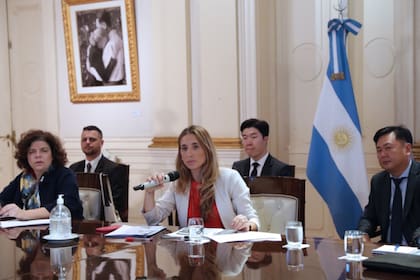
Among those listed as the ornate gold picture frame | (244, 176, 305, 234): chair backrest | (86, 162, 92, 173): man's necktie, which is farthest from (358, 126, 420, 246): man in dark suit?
the ornate gold picture frame

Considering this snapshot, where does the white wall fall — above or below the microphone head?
above

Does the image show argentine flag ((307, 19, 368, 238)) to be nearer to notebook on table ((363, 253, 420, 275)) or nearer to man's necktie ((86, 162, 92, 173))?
man's necktie ((86, 162, 92, 173))

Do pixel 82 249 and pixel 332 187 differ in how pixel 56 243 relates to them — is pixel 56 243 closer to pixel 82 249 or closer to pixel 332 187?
pixel 82 249

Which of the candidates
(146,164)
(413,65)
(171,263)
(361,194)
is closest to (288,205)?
(171,263)

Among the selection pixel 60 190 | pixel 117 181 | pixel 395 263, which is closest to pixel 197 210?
pixel 60 190

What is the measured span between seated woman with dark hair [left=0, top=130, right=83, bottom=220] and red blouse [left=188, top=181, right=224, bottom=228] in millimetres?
732

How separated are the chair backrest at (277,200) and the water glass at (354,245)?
35.2 inches

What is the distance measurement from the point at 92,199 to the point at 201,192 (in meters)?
0.94

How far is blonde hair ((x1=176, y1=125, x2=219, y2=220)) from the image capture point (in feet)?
10.0

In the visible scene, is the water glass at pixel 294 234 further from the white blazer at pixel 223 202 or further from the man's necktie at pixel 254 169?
the man's necktie at pixel 254 169

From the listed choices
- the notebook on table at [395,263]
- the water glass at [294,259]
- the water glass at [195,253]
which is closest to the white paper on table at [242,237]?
the water glass at [195,253]

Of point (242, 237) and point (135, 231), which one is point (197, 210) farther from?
point (242, 237)

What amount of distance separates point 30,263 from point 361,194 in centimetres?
270

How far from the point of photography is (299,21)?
5102 mm
